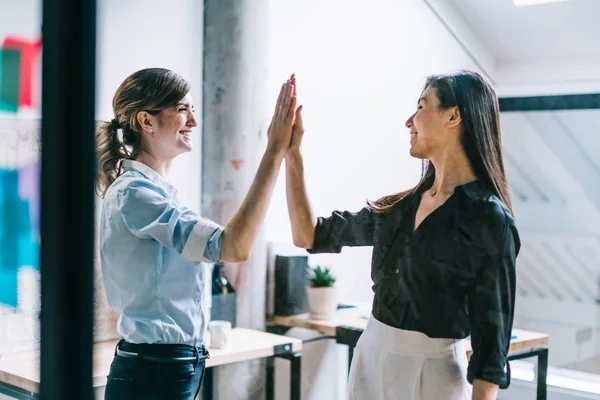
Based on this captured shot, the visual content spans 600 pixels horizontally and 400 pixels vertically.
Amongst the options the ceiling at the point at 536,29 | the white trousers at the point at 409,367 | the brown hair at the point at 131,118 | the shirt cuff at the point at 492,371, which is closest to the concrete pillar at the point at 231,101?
the brown hair at the point at 131,118

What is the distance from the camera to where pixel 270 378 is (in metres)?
1.68

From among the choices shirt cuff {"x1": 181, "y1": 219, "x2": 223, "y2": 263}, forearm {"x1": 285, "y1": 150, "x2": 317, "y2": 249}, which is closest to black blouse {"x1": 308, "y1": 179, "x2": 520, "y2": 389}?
forearm {"x1": 285, "y1": 150, "x2": 317, "y2": 249}

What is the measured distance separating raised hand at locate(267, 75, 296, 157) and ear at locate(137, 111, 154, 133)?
0.17 m

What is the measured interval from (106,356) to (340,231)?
0.40 meters

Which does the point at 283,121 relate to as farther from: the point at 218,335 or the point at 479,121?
the point at 218,335

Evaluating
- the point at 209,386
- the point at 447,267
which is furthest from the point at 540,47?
the point at 209,386

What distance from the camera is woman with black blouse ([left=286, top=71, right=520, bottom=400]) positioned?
0.77m

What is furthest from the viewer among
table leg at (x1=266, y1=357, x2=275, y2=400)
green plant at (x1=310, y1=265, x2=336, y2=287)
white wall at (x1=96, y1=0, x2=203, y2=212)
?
table leg at (x1=266, y1=357, x2=275, y2=400)

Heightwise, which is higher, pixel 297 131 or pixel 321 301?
pixel 297 131

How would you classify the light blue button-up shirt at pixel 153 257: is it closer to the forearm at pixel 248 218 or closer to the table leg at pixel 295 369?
the forearm at pixel 248 218

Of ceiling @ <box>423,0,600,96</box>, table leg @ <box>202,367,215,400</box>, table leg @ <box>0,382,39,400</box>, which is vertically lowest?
table leg @ <box>202,367,215,400</box>

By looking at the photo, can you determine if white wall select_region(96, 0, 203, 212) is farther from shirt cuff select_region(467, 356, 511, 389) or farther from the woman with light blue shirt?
shirt cuff select_region(467, 356, 511, 389)

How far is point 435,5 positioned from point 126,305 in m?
0.65

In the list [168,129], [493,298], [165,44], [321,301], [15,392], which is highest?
[165,44]
